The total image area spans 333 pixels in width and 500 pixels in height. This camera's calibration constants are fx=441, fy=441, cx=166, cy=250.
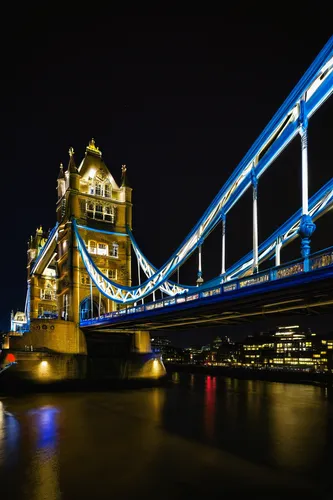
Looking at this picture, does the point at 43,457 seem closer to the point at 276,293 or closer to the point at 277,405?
the point at 276,293

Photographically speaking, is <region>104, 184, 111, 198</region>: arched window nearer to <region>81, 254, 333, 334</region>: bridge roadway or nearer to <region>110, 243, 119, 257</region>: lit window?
<region>110, 243, 119, 257</region>: lit window

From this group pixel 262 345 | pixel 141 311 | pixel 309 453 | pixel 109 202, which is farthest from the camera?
pixel 262 345

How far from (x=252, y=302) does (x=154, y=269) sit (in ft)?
69.2

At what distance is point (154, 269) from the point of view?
37531 millimetres

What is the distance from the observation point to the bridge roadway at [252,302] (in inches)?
512

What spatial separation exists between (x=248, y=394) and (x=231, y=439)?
683 inches

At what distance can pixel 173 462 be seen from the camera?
1324 cm

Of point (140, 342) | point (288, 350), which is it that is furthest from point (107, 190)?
point (288, 350)

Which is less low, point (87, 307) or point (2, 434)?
point (87, 307)

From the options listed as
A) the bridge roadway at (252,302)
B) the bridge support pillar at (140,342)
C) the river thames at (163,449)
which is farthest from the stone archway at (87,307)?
the river thames at (163,449)

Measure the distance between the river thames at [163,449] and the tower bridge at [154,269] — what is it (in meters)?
4.93

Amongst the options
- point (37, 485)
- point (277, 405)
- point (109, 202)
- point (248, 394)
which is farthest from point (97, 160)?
point (37, 485)

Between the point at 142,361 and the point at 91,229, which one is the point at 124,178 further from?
the point at 142,361

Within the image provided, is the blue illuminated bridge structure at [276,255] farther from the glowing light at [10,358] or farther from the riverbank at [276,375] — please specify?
the riverbank at [276,375]
